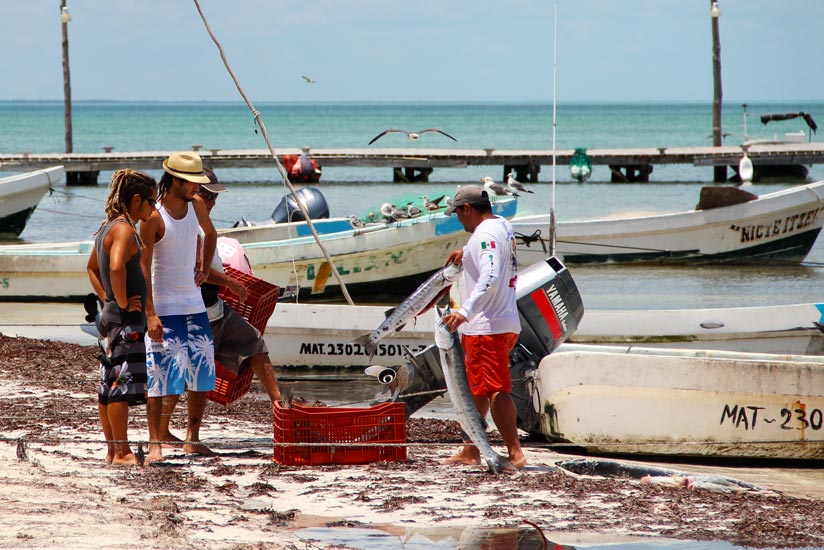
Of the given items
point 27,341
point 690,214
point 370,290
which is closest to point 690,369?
point 27,341

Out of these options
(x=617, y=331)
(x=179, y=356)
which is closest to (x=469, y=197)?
(x=179, y=356)

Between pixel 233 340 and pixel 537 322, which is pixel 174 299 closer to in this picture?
pixel 233 340

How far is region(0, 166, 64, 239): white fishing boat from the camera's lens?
20.6 metres

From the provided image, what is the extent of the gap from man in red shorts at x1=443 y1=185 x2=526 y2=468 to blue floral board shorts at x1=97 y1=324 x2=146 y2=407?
151 centimetres

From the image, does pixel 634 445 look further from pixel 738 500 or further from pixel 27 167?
pixel 27 167

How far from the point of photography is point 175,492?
16.4 ft

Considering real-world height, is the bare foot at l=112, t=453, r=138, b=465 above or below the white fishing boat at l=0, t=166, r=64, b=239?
below

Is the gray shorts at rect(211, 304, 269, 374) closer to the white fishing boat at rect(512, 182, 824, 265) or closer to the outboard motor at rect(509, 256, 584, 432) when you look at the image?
the outboard motor at rect(509, 256, 584, 432)

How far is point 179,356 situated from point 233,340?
1.81 feet

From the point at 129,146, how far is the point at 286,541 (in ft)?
235

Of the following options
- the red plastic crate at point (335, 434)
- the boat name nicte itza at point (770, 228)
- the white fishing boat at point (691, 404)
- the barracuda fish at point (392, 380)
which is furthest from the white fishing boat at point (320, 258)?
the red plastic crate at point (335, 434)

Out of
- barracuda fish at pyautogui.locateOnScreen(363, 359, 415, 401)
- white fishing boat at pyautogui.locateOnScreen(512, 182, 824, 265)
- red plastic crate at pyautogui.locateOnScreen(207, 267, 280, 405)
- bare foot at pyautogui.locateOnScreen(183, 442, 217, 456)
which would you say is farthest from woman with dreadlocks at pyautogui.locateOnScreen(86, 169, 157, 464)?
white fishing boat at pyautogui.locateOnScreen(512, 182, 824, 265)

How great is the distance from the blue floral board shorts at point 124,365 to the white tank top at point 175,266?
0.21m

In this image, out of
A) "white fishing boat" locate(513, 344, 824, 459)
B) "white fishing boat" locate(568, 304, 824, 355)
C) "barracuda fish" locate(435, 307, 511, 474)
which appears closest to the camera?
"barracuda fish" locate(435, 307, 511, 474)
